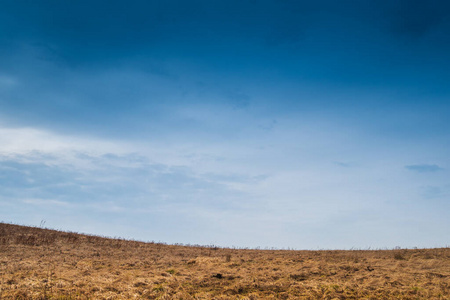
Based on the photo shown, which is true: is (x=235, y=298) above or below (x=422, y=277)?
below

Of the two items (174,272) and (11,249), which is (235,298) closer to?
(174,272)

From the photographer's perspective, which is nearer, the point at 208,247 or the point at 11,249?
the point at 11,249

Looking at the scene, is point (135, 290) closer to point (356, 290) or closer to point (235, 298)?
point (235, 298)

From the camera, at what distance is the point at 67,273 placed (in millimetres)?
14438

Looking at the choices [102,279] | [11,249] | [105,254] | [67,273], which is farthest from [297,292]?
[11,249]

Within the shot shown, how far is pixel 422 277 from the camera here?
12.9 metres

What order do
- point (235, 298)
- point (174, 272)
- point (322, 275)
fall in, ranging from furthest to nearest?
1. point (174, 272)
2. point (322, 275)
3. point (235, 298)

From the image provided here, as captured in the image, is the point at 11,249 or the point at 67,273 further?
the point at 11,249

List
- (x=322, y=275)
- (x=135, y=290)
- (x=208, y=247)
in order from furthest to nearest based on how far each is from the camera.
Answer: (x=208, y=247) < (x=322, y=275) < (x=135, y=290)

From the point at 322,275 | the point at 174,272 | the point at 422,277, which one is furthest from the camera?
the point at 174,272

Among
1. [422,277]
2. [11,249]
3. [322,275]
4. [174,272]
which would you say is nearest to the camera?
[422,277]

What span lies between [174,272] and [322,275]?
22.1 feet

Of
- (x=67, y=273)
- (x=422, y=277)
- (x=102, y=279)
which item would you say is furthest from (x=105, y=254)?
(x=422, y=277)

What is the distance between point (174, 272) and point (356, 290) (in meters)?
8.04
